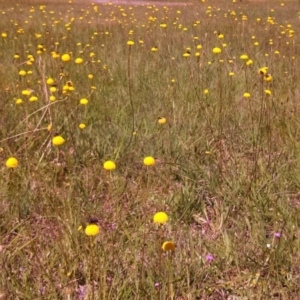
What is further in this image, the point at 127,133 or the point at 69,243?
the point at 127,133

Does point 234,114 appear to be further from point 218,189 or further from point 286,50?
point 286,50

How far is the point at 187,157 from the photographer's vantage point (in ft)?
9.81

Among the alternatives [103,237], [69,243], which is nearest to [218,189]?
[103,237]

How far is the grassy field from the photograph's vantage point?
1948 millimetres

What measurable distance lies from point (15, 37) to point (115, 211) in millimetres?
4436

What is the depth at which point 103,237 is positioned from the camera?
220 centimetres

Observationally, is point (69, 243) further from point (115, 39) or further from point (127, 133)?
point (115, 39)

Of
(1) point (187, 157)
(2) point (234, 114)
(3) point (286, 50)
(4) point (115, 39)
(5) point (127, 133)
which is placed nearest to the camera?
(1) point (187, 157)

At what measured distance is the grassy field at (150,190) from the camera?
1948 millimetres

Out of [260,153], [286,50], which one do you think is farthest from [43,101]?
[286,50]

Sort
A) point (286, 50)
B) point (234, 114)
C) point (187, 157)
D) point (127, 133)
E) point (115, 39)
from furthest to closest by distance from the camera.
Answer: point (115, 39), point (286, 50), point (234, 114), point (127, 133), point (187, 157)

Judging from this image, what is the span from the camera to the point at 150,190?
2.70 m

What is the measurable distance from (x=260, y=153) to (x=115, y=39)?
4.02m

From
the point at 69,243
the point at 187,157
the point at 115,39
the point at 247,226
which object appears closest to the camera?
the point at 69,243
